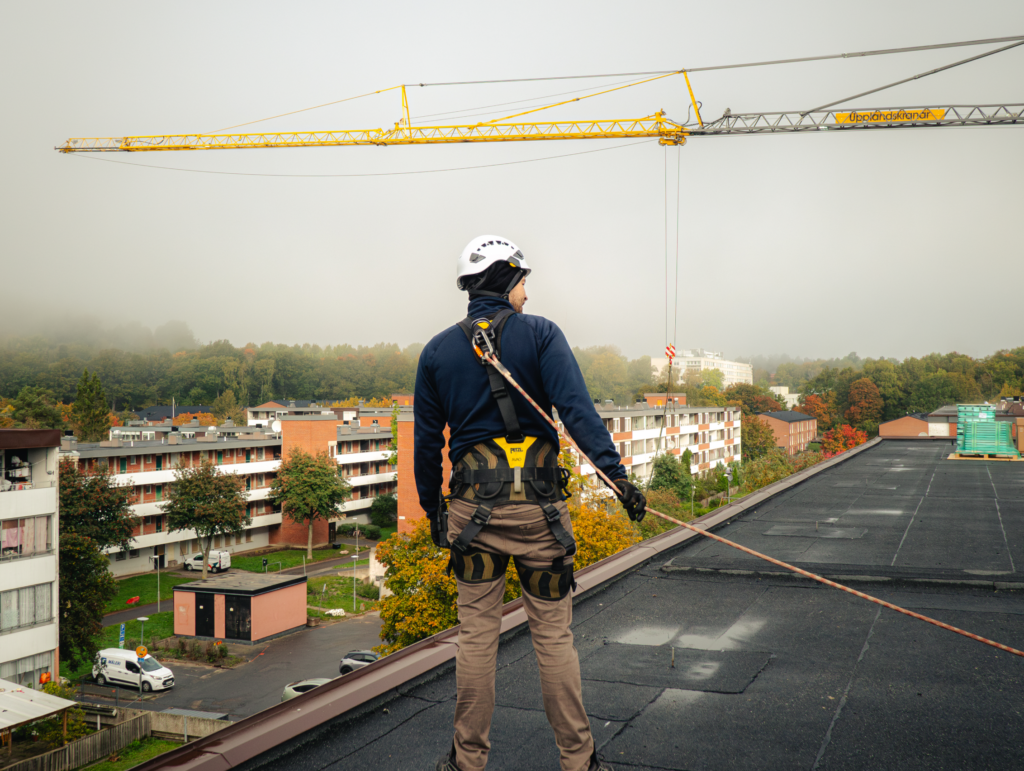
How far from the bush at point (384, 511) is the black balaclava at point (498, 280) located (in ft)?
183

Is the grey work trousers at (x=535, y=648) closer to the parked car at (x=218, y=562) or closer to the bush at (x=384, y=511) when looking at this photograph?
the parked car at (x=218, y=562)

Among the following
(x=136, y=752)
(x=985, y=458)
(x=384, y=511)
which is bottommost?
(x=136, y=752)

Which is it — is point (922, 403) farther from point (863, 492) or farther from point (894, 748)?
point (894, 748)

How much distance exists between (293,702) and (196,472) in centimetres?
4429

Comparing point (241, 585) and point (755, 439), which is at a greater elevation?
point (755, 439)

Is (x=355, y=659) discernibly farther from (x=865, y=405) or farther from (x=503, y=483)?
(x=865, y=405)

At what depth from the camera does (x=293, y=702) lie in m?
3.04

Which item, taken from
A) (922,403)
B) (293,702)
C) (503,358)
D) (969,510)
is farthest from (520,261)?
(922,403)

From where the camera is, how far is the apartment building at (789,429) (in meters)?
84.6

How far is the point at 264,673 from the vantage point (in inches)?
1120

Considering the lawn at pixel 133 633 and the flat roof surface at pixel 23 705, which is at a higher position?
the flat roof surface at pixel 23 705

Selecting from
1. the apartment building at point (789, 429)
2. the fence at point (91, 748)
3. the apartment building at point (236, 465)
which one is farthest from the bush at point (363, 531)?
the apartment building at point (789, 429)

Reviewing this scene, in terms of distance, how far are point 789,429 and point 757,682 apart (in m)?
87.5

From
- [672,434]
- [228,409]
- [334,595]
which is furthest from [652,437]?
[228,409]
